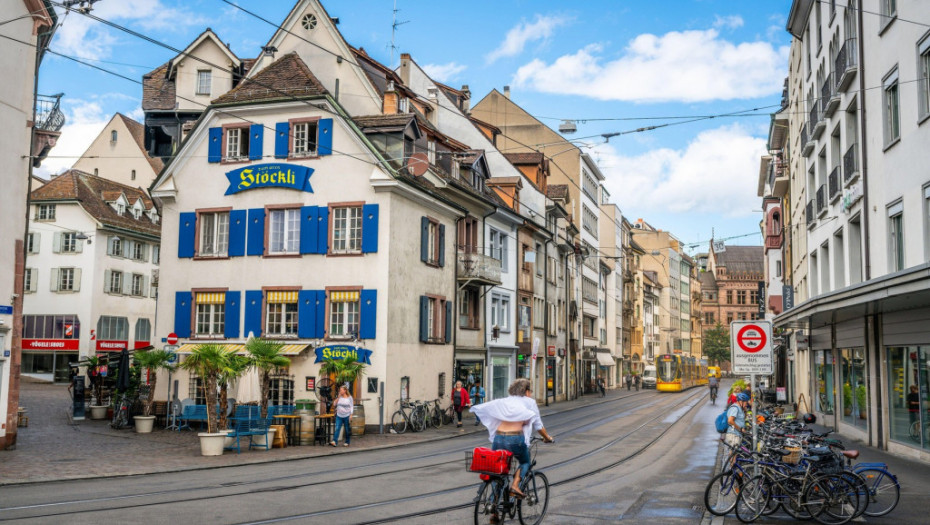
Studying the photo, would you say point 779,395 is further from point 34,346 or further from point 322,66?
point 34,346

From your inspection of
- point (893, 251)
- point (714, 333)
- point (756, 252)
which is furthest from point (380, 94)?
point (756, 252)

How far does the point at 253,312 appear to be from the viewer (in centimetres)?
3067

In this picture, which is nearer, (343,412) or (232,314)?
(343,412)

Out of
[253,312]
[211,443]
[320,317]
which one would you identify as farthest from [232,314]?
[211,443]

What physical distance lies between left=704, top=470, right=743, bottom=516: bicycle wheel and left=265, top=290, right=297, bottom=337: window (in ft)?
67.5

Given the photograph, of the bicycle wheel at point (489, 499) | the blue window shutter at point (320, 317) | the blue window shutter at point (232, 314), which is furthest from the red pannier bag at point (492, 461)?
the blue window shutter at point (232, 314)

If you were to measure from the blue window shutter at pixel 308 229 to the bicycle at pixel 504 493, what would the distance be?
2017 centimetres

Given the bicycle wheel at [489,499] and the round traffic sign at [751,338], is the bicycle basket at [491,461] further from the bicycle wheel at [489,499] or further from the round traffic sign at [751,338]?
the round traffic sign at [751,338]

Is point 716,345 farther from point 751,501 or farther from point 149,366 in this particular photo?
point 751,501

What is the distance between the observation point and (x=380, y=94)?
33.8 m

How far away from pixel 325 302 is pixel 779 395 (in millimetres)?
19063

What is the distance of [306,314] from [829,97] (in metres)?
17.9

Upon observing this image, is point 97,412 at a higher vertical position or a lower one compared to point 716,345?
lower

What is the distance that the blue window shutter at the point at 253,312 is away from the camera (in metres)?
30.6
